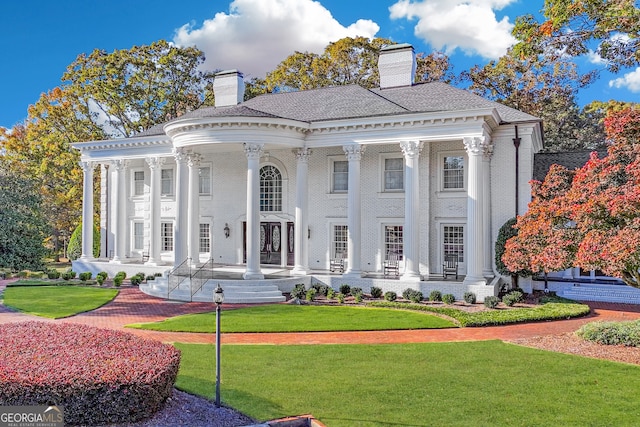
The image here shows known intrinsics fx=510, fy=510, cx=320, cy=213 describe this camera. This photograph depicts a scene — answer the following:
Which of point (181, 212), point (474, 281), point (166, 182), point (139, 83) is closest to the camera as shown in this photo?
point (474, 281)

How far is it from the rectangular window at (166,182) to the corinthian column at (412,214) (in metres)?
14.5

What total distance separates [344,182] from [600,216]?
13.7m

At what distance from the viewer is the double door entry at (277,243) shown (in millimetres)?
25938

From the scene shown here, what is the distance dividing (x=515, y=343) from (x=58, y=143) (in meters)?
39.2

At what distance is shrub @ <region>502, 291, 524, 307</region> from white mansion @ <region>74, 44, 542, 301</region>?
0.82m

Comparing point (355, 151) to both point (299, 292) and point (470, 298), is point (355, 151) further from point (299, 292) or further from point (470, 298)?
point (470, 298)

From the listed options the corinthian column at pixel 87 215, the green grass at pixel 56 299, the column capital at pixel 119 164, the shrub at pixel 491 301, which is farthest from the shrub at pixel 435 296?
the corinthian column at pixel 87 215

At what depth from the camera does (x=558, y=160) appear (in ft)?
78.5

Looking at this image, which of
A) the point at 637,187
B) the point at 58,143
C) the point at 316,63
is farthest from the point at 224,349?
the point at 58,143

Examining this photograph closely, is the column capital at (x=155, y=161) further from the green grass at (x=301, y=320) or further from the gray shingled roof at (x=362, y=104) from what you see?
the green grass at (x=301, y=320)

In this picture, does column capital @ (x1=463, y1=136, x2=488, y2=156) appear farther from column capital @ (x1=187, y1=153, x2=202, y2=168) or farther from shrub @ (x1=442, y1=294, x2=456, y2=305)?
column capital @ (x1=187, y1=153, x2=202, y2=168)

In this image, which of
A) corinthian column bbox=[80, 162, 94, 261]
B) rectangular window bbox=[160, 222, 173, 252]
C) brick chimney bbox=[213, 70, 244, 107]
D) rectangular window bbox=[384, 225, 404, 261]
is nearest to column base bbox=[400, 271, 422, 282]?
rectangular window bbox=[384, 225, 404, 261]

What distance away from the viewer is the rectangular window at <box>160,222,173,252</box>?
29.6 meters

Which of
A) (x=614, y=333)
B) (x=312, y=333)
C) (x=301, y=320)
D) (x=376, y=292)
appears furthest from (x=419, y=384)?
(x=376, y=292)
